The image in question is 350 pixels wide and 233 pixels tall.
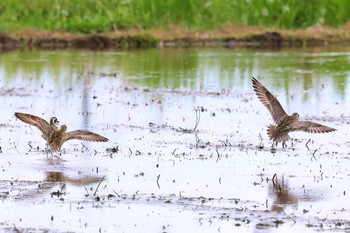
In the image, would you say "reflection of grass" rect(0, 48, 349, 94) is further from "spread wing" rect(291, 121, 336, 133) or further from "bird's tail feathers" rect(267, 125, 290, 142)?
"spread wing" rect(291, 121, 336, 133)

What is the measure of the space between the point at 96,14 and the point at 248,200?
25.1 meters

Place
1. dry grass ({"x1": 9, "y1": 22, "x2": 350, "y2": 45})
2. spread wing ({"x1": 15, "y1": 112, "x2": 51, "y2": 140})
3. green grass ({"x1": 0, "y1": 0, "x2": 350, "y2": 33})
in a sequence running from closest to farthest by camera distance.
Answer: spread wing ({"x1": 15, "y1": 112, "x2": 51, "y2": 140}) < dry grass ({"x1": 9, "y1": 22, "x2": 350, "y2": 45}) < green grass ({"x1": 0, "y1": 0, "x2": 350, "y2": 33})

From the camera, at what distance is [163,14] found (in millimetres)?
35188

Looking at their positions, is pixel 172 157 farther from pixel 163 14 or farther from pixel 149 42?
pixel 163 14

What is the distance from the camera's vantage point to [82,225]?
902 centimetres

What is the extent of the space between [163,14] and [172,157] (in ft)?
74.3

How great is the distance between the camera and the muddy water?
9422 millimetres

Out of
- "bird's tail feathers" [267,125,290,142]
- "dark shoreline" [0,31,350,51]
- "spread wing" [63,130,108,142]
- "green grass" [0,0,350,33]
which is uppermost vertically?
"green grass" [0,0,350,33]

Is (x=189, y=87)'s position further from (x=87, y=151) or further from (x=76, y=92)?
(x=87, y=151)

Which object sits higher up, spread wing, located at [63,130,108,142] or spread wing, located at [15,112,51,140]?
spread wing, located at [15,112,51,140]

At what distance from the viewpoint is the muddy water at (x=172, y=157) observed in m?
9.42

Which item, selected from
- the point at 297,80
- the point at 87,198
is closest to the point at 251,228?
the point at 87,198

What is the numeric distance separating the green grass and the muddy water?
29.1ft

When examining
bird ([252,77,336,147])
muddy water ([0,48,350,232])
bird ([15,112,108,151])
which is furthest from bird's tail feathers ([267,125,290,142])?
bird ([15,112,108,151])
